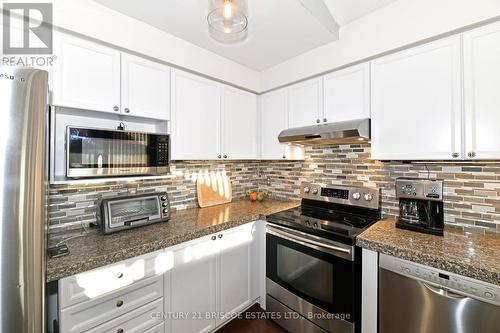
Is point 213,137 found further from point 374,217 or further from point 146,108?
point 374,217

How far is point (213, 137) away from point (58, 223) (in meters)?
1.35

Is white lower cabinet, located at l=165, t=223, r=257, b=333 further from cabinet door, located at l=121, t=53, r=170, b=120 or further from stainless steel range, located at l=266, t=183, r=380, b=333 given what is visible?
cabinet door, located at l=121, t=53, r=170, b=120

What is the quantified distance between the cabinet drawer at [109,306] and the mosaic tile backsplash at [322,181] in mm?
560

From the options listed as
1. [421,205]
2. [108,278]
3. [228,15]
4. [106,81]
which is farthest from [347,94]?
[108,278]

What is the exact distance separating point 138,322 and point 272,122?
2.08 meters

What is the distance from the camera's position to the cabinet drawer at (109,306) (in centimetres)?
115

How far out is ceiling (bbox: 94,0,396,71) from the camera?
5.07 ft

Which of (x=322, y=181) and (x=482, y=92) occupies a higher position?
(x=482, y=92)

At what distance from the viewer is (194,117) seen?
6.77ft

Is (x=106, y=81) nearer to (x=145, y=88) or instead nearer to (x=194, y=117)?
(x=145, y=88)

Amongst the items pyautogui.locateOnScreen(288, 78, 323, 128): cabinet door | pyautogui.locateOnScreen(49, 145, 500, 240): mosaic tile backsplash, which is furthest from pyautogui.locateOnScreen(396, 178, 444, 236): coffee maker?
pyautogui.locateOnScreen(288, 78, 323, 128): cabinet door

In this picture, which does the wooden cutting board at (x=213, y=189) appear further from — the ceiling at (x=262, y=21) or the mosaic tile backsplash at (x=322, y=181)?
the ceiling at (x=262, y=21)

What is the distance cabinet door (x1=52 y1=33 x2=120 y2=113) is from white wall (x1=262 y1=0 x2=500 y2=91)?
5.30 feet

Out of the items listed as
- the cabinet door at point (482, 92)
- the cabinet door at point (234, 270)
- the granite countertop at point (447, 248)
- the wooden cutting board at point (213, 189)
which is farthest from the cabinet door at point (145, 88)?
the cabinet door at point (482, 92)
